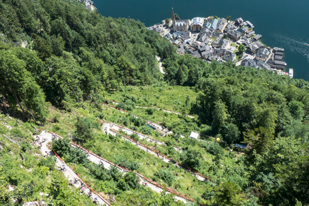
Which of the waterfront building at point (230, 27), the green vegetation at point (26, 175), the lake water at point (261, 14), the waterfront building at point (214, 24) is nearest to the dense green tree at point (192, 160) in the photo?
the green vegetation at point (26, 175)

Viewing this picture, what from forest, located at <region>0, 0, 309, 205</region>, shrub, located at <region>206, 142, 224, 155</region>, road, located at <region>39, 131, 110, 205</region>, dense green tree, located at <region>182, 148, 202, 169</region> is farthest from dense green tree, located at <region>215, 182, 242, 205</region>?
shrub, located at <region>206, 142, 224, 155</region>

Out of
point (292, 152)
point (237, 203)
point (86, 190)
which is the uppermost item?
point (292, 152)

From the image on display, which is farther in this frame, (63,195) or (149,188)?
(149,188)

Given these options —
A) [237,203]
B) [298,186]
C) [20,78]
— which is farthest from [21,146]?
[298,186]

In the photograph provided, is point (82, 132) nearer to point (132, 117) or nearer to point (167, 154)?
point (167, 154)

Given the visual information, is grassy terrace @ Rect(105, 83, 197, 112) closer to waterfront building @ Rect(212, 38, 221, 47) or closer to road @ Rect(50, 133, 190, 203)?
road @ Rect(50, 133, 190, 203)

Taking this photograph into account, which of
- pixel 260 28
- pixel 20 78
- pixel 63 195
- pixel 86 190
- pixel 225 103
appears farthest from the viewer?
pixel 260 28

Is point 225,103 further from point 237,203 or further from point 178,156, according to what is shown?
point 237,203
